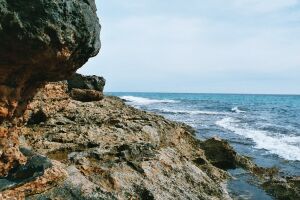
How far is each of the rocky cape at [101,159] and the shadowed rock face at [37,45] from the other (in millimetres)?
Answer: 720

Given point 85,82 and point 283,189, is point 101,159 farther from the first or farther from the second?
point 85,82

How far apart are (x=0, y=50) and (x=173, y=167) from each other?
4.73 m

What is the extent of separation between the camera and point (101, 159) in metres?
7.46

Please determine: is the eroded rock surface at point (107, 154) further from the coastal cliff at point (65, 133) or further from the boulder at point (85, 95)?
the boulder at point (85, 95)

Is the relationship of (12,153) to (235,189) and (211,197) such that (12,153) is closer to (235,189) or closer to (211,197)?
(211,197)

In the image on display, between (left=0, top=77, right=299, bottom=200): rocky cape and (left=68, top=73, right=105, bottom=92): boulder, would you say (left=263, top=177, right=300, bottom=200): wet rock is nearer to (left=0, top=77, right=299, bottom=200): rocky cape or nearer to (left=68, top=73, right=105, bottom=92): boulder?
(left=0, top=77, right=299, bottom=200): rocky cape

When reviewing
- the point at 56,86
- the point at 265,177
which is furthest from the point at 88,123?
the point at 265,177

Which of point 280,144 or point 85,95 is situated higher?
point 85,95

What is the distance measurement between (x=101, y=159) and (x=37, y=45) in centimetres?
317

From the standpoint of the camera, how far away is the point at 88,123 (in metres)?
9.94

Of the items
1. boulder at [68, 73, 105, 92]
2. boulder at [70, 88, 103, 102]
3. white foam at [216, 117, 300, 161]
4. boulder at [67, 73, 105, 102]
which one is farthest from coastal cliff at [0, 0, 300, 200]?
white foam at [216, 117, 300, 161]

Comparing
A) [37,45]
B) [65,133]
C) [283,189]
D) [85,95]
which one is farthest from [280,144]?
[37,45]

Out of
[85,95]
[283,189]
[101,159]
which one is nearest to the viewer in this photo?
[101,159]

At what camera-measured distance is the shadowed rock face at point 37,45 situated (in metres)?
4.66
